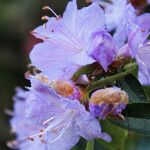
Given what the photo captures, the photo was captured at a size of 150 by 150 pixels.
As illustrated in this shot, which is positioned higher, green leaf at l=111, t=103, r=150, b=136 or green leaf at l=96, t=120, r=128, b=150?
green leaf at l=111, t=103, r=150, b=136

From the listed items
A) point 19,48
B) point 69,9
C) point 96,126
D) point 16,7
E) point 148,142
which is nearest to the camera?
point 96,126

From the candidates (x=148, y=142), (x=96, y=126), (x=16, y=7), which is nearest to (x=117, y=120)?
(x=96, y=126)

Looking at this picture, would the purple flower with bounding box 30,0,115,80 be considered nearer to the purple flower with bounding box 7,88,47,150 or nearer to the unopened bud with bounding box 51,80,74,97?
the unopened bud with bounding box 51,80,74,97

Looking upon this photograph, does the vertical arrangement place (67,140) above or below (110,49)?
below

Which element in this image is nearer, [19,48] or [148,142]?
[148,142]

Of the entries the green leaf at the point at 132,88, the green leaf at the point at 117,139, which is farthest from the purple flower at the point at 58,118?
Result: the green leaf at the point at 117,139

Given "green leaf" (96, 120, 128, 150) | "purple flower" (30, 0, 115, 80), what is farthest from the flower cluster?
"green leaf" (96, 120, 128, 150)

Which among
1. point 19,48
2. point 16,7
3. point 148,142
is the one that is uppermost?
point 148,142

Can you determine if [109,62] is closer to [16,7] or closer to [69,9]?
[69,9]
